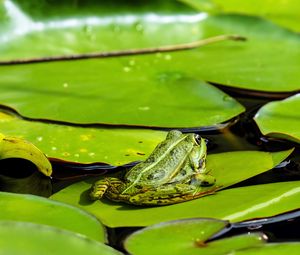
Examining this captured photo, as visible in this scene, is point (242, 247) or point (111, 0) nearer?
point (242, 247)

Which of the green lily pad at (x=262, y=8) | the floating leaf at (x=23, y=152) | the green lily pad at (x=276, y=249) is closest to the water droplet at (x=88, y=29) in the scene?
the green lily pad at (x=262, y=8)

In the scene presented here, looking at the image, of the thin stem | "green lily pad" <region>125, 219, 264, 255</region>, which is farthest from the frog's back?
the thin stem

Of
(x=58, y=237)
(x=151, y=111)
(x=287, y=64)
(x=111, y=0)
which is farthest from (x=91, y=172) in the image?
(x=111, y=0)

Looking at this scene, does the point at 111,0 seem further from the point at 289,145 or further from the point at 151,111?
the point at 289,145

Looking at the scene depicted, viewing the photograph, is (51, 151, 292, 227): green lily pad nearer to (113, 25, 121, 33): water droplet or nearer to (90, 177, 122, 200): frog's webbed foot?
(90, 177, 122, 200): frog's webbed foot

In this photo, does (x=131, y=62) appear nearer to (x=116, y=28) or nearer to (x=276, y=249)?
(x=116, y=28)

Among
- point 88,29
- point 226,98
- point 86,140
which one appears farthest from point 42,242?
point 88,29
